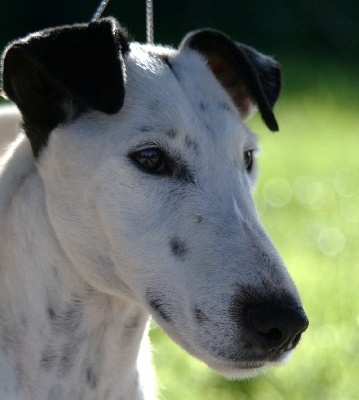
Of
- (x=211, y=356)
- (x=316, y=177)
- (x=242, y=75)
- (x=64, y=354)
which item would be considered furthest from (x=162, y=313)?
(x=316, y=177)

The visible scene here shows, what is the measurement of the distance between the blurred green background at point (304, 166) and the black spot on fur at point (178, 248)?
5.70 feet

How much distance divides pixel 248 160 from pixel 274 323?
91 cm

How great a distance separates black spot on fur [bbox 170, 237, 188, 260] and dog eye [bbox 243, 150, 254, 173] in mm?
583

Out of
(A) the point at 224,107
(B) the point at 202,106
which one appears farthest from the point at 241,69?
(B) the point at 202,106

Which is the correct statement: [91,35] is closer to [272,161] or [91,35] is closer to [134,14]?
[272,161]

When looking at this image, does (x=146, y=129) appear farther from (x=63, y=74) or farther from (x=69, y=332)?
(x=69, y=332)

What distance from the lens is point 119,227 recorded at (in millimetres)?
3221

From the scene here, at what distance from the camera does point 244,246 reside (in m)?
3.10

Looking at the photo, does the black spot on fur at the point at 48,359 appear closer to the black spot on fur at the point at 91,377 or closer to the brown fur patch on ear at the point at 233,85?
the black spot on fur at the point at 91,377

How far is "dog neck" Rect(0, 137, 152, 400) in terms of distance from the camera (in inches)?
134

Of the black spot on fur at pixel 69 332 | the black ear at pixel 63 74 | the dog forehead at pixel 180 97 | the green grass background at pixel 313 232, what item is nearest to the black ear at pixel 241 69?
the dog forehead at pixel 180 97

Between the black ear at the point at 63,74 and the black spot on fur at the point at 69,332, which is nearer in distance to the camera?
the black ear at the point at 63,74

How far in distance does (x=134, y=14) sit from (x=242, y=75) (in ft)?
37.5

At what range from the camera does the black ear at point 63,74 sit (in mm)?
3203
